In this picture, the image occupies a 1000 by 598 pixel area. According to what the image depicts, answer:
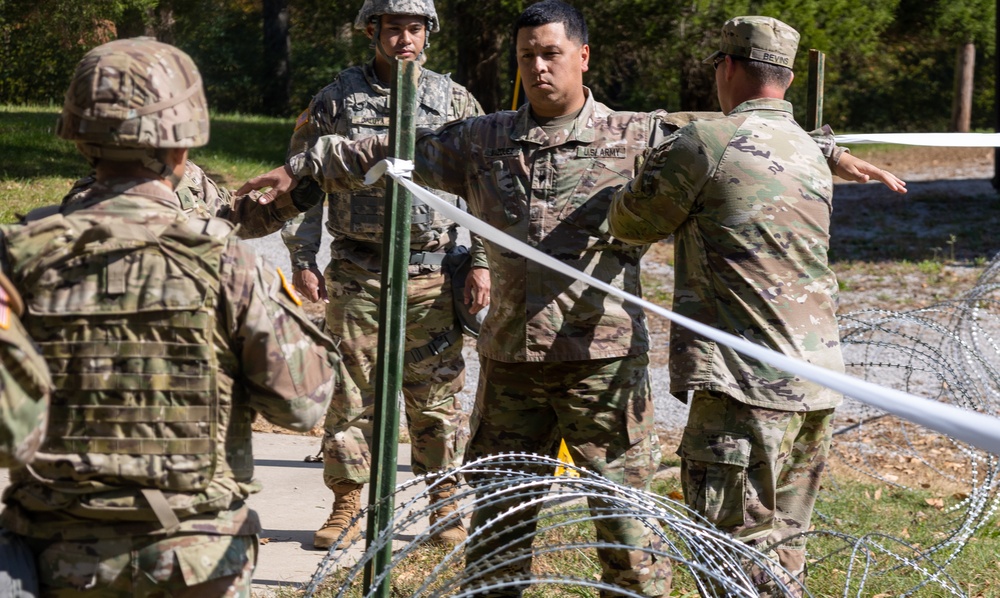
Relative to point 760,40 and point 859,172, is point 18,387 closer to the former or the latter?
point 760,40

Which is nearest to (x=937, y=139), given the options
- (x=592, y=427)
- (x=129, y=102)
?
(x=592, y=427)

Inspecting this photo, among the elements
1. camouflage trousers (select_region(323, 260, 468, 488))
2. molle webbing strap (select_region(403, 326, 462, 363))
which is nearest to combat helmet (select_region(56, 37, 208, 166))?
camouflage trousers (select_region(323, 260, 468, 488))

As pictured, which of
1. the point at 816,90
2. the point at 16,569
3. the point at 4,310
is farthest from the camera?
the point at 816,90

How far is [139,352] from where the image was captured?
8.46ft

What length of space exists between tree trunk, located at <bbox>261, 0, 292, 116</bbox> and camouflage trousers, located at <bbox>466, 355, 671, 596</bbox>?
23460mm

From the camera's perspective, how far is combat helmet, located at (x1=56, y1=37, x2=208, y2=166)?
262 cm

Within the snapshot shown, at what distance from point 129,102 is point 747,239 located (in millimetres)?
1969

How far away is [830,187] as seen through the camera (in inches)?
153

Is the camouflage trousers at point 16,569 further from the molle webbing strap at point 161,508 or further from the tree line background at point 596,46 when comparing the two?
the tree line background at point 596,46

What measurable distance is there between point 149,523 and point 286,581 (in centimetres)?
224

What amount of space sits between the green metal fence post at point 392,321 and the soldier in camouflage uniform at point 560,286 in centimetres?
41

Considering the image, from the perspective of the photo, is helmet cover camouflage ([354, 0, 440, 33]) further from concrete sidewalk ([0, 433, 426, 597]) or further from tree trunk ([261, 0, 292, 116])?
tree trunk ([261, 0, 292, 116])

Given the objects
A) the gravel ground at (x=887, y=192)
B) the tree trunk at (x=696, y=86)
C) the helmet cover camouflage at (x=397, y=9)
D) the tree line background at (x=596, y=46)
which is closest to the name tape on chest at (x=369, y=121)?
the helmet cover camouflage at (x=397, y=9)

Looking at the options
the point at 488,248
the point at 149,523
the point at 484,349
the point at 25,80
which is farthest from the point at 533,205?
the point at 25,80
